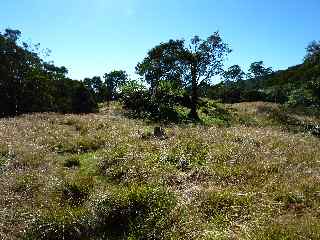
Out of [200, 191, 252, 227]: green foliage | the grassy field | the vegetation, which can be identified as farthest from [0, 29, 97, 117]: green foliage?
[200, 191, 252, 227]: green foliage

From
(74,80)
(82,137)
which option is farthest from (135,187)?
(74,80)

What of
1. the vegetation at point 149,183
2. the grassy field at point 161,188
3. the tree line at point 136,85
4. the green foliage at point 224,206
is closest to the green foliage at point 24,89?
the tree line at point 136,85

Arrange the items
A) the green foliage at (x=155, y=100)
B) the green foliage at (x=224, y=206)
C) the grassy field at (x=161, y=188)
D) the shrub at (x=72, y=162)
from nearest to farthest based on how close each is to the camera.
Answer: the grassy field at (x=161, y=188)
the green foliage at (x=224, y=206)
the shrub at (x=72, y=162)
the green foliage at (x=155, y=100)

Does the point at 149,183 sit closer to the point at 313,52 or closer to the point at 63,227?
the point at 63,227

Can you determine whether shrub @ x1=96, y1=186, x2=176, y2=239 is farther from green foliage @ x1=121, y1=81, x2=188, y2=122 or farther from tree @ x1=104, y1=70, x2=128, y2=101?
tree @ x1=104, y1=70, x2=128, y2=101

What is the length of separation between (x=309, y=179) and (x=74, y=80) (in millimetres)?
53801

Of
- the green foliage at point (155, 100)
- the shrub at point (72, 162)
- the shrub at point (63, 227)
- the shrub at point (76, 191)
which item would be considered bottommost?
the shrub at point (63, 227)

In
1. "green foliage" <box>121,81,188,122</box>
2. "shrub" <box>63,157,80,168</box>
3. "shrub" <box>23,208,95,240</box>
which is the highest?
"green foliage" <box>121,81,188,122</box>

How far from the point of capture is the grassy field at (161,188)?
36.2 ft

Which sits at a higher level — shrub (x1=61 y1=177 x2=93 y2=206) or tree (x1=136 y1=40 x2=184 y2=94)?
tree (x1=136 y1=40 x2=184 y2=94)

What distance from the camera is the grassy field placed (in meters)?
11.0

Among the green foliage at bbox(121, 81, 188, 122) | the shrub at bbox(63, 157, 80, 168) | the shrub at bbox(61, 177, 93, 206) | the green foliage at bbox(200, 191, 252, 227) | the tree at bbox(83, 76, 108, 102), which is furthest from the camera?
the tree at bbox(83, 76, 108, 102)

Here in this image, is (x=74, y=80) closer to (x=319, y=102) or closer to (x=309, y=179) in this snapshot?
(x=319, y=102)

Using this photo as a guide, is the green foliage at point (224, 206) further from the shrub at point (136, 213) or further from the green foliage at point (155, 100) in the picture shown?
the green foliage at point (155, 100)
